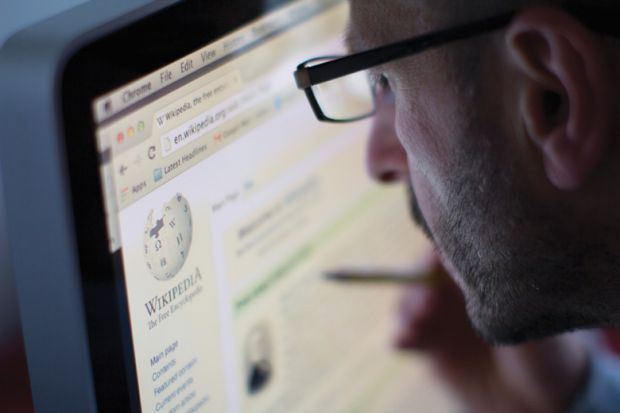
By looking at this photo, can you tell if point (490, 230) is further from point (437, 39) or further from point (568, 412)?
point (568, 412)

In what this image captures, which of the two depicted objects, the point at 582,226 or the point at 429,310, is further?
the point at 429,310

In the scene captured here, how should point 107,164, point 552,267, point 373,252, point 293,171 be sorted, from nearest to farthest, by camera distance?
point 107,164, point 552,267, point 293,171, point 373,252

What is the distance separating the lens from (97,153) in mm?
408

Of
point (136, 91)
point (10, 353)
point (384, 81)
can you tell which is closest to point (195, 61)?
point (136, 91)

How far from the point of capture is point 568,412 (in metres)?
0.87

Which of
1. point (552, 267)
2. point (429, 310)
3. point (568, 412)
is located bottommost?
point (568, 412)

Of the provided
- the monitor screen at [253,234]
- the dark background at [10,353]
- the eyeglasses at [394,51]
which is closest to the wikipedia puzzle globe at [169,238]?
the monitor screen at [253,234]

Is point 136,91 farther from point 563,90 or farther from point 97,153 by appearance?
point 563,90

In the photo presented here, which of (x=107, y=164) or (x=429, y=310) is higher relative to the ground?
(x=107, y=164)

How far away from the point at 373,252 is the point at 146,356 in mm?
380

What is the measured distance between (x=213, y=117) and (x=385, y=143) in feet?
0.61

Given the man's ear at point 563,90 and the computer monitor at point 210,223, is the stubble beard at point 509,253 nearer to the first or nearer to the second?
the man's ear at point 563,90

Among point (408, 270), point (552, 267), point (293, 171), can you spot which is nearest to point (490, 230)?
point (552, 267)

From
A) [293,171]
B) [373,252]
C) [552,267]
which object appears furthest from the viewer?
[373,252]
